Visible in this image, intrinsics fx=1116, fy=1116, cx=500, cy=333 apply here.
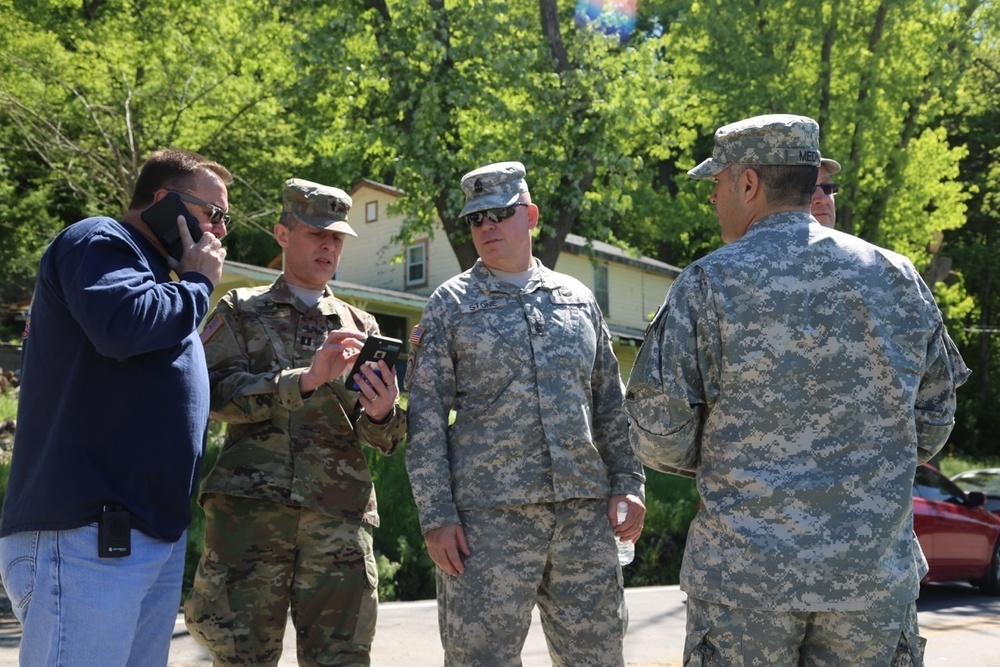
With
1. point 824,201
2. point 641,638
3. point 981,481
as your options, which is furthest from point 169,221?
point 981,481

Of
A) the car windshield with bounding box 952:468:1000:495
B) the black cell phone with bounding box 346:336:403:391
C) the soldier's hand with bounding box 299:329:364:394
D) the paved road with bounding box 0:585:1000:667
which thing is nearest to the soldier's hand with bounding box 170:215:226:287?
the soldier's hand with bounding box 299:329:364:394

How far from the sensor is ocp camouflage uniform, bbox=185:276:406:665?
4336mm

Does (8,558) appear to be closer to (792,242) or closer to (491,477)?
(491,477)

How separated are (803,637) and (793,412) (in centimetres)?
63

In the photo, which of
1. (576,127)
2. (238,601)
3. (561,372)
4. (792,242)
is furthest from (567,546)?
(576,127)

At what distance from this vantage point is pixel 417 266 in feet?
115

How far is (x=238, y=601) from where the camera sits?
433cm

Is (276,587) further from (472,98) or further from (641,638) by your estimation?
(472,98)

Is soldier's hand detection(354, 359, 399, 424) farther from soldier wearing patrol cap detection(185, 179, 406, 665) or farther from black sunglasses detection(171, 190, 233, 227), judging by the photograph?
black sunglasses detection(171, 190, 233, 227)

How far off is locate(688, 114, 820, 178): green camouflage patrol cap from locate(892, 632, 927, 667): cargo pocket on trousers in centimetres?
139

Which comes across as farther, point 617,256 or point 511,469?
point 617,256

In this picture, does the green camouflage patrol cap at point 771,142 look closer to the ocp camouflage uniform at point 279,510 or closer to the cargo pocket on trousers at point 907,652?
the cargo pocket on trousers at point 907,652

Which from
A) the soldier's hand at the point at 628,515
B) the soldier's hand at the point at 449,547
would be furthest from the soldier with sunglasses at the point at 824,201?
the soldier's hand at the point at 449,547

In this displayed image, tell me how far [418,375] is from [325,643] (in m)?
1.12
